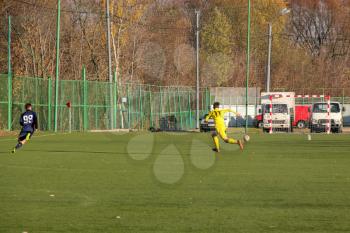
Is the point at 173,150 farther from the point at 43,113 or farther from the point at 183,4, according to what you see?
the point at 183,4

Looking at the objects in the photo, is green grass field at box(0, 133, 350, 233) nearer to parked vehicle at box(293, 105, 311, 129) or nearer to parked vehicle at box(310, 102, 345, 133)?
parked vehicle at box(310, 102, 345, 133)

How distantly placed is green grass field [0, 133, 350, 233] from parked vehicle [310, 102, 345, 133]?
89.5ft

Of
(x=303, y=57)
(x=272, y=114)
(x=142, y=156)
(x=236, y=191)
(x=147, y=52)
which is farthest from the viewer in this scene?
(x=303, y=57)

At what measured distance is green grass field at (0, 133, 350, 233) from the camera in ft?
35.0

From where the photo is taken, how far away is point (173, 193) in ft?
46.1

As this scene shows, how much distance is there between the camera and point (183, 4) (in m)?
90.3

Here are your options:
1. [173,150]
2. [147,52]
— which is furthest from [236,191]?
[147,52]

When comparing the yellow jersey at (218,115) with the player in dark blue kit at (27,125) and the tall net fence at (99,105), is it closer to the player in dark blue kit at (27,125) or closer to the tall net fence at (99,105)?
the player in dark blue kit at (27,125)

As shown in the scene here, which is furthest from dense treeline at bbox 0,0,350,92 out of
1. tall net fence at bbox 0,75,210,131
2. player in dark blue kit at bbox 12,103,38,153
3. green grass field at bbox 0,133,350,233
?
green grass field at bbox 0,133,350,233

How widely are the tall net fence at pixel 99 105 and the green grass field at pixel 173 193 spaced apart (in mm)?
20236

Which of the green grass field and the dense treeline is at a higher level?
the dense treeline

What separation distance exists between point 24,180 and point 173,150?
38.0ft

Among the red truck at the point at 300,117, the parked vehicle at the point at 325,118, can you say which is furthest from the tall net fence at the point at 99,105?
the parked vehicle at the point at 325,118

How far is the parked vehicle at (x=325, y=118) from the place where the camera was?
5109cm
